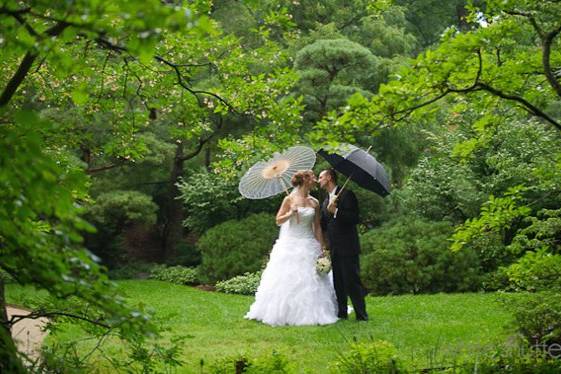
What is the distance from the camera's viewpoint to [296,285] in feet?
29.8

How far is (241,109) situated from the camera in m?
5.46

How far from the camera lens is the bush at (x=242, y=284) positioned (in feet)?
46.5

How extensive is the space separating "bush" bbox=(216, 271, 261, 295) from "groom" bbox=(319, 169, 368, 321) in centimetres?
559

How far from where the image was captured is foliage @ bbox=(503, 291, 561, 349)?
16.4 feet

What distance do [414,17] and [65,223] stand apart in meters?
27.5

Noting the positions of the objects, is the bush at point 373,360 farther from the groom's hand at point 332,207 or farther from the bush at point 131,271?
the bush at point 131,271

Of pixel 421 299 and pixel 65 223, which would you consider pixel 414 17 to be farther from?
pixel 65 223

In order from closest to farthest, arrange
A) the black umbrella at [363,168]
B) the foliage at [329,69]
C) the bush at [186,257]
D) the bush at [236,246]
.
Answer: the black umbrella at [363,168] → the foliage at [329,69] → the bush at [236,246] → the bush at [186,257]

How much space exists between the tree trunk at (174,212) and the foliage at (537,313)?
14.5m

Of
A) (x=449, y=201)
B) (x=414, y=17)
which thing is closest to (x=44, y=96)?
(x=449, y=201)

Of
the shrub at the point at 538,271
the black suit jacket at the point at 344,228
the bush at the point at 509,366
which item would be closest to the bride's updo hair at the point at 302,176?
the black suit jacket at the point at 344,228

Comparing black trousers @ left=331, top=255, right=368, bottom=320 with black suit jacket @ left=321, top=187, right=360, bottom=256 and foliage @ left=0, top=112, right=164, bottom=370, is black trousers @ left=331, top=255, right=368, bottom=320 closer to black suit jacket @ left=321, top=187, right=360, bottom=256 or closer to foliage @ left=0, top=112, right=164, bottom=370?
black suit jacket @ left=321, top=187, right=360, bottom=256

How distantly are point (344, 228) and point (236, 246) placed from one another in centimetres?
735

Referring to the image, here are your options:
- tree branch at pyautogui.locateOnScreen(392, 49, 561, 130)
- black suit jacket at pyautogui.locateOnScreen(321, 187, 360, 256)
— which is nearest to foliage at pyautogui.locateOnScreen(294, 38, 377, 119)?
black suit jacket at pyautogui.locateOnScreen(321, 187, 360, 256)
